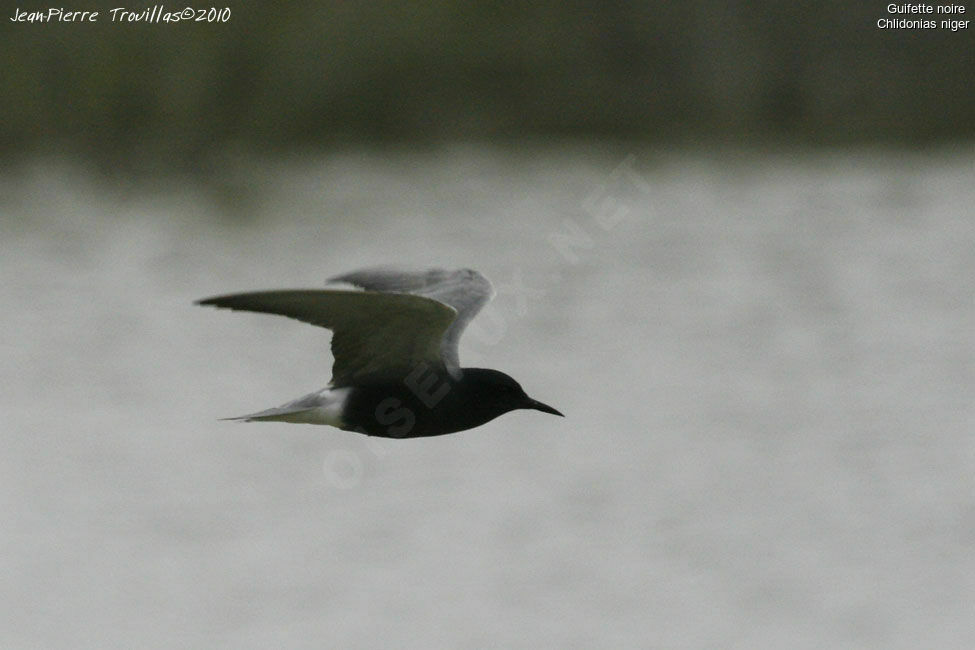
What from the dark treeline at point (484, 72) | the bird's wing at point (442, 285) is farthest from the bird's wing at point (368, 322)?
the dark treeline at point (484, 72)

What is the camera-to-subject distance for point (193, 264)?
69.9ft

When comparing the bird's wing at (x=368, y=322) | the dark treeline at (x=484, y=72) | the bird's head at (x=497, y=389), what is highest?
the dark treeline at (x=484, y=72)

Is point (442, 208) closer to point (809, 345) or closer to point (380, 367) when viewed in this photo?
point (809, 345)

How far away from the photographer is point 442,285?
19.2ft

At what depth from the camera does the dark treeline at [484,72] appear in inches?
717

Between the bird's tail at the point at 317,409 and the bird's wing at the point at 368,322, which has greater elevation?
the bird's wing at the point at 368,322

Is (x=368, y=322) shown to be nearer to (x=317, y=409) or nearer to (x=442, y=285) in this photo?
(x=317, y=409)

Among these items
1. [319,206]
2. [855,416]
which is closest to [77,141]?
[319,206]
